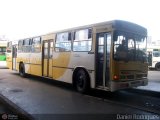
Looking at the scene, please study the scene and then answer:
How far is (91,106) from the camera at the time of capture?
9.56 metres

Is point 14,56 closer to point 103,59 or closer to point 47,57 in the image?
point 47,57

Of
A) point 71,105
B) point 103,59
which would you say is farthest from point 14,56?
point 71,105

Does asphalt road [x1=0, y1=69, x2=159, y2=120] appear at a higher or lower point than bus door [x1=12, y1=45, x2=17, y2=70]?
lower

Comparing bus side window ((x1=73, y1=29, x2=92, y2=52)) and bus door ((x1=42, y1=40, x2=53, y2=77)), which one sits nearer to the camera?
bus side window ((x1=73, y1=29, x2=92, y2=52))

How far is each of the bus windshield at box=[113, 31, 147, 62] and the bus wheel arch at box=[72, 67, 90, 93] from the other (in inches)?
72.5

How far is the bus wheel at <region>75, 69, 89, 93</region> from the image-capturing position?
12.0 meters

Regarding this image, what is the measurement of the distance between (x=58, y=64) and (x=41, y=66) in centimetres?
229

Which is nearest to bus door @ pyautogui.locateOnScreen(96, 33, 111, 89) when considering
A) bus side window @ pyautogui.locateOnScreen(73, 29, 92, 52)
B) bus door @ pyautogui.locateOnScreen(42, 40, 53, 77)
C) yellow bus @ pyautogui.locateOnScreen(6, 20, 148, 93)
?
yellow bus @ pyautogui.locateOnScreen(6, 20, 148, 93)

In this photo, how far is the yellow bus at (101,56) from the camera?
10.7m

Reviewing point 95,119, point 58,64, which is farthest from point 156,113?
point 58,64

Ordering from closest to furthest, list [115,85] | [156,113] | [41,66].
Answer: [156,113], [115,85], [41,66]

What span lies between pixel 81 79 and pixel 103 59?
1.69 meters

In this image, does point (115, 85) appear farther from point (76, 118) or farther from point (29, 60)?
point (29, 60)

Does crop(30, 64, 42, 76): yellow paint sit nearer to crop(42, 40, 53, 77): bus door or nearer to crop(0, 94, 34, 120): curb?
crop(42, 40, 53, 77): bus door
